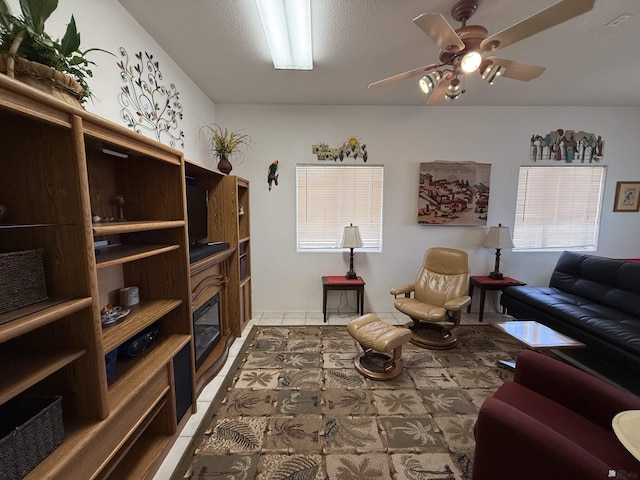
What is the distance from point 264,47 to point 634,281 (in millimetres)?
3974

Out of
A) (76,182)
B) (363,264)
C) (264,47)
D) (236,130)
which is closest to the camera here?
(76,182)

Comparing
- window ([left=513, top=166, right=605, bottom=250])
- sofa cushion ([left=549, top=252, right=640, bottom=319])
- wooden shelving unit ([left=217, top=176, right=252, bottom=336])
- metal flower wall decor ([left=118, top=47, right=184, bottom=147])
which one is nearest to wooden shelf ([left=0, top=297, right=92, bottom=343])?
metal flower wall decor ([left=118, top=47, right=184, bottom=147])

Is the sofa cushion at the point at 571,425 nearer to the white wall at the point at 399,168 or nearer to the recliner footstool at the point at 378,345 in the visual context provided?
the recliner footstool at the point at 378,345

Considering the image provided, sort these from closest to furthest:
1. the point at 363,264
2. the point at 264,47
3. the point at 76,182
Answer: the point at 76,182, the point at 264,47, the point at 363,264

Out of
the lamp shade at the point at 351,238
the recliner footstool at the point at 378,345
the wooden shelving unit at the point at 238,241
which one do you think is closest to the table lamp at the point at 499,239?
the lamp shade at the point at 351,238

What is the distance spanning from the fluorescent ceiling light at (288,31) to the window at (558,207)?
313cm

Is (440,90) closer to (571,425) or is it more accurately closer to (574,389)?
(574,389)

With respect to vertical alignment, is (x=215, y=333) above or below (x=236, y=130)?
below

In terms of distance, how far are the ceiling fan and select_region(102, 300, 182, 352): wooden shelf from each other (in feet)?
6.71

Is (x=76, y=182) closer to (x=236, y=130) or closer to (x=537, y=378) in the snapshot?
(x=537, y=378)

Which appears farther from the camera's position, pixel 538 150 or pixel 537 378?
pixel 538 150

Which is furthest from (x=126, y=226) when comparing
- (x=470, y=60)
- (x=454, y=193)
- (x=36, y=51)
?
(x=454, y=193)

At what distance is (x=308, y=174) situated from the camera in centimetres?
324

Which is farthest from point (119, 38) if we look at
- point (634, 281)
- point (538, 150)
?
point (634, 281)
